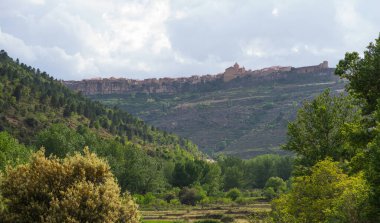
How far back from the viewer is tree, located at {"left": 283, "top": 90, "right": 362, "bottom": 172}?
45.3m

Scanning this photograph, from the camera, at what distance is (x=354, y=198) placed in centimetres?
2441

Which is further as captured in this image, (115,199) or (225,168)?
(225,168)

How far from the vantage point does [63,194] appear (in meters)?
25.8

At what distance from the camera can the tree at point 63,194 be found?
25.4 metres

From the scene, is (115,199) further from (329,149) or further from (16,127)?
(16,127)

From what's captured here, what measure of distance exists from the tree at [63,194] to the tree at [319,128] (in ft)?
78.7

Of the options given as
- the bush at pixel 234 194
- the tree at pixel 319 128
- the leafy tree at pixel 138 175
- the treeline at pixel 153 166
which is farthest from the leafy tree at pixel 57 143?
the tree at pixel 319 128

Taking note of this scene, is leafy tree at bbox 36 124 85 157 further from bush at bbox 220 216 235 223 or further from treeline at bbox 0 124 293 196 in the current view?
bush at bbox 220 216 235 223

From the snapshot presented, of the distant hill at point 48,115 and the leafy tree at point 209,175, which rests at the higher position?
the distant hill at point 48,115

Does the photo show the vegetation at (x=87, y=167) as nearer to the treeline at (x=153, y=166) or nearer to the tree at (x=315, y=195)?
the treeline at (x=153, y=166)

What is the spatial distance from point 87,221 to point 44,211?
267 cm

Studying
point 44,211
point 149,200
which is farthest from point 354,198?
point 149,200

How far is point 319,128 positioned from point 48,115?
114 metres

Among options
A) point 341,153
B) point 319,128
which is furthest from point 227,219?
point 341,153
